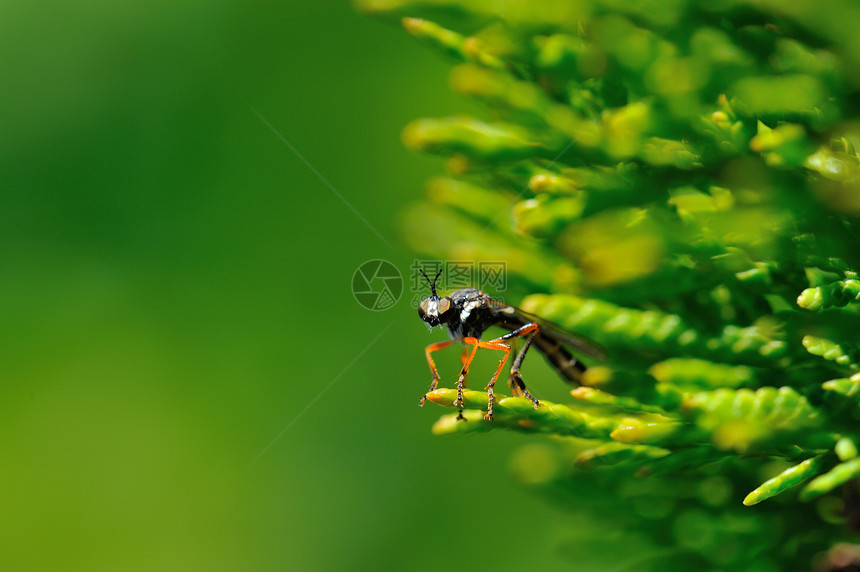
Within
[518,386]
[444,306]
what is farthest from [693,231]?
[444,306]

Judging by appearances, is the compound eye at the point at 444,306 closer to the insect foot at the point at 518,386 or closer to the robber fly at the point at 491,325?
the robber fly at the point at 491,325

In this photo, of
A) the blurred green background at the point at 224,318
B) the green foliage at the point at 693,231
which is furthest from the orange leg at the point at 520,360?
the blurred green background at the point at 224,318

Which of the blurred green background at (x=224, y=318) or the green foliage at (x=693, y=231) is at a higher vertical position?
the green foliage at (x=693, y=231)

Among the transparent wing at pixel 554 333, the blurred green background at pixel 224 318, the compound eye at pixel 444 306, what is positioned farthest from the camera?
the blurred green background at pixel 224 318

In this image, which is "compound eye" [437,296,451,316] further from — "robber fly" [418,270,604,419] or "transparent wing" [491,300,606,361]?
"transparent wing" [491,300,606,361]

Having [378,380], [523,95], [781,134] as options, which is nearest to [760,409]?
[781,134]

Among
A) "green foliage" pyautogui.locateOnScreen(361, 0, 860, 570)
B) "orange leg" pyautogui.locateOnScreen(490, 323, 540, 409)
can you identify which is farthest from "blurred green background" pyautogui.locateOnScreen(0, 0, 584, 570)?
"green foliage" pyautogui.locateOnScreen(361, 0, 860, 570)

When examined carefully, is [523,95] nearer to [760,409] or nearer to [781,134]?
[781,134]

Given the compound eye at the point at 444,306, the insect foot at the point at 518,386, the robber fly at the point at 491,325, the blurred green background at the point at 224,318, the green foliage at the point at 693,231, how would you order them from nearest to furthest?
the green foliage at the point at 693,231 < the insect foot at the point at 518,386 < the robber fly at the point at 491,325 < the compound eye at the point at 444,306 < the blurred green background at the point at 224,318
